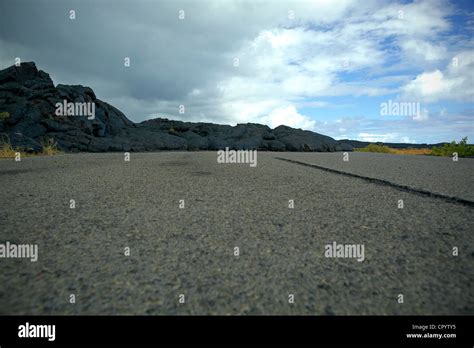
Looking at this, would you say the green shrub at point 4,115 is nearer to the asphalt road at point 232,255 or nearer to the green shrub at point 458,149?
the asphalt road at point 232,255

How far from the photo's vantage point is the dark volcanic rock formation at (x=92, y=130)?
14.6 metres

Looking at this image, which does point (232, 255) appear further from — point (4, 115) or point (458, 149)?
point (4, 115)

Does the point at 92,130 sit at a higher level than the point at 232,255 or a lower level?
higher

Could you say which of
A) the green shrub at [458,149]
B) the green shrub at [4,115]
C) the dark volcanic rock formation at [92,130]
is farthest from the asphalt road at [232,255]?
→ the green shrub at [4,115]

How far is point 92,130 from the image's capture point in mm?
17094

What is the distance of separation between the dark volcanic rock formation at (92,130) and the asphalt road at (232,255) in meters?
10.2

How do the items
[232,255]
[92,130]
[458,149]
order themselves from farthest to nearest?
[92,130]
[458,149]
[232,255]

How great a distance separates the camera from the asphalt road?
122 cm

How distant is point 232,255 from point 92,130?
18.2m

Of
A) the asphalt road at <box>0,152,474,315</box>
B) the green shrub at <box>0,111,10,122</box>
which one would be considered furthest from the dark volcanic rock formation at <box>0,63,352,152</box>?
the asphalt road at <box>0,152,474,315</box>

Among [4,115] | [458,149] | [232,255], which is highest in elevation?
[4,115]

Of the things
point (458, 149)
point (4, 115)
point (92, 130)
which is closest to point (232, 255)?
point (458, 149)

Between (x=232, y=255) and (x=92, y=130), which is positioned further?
(x=92, y=130)
